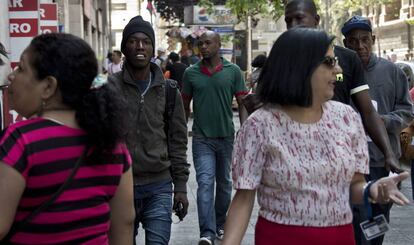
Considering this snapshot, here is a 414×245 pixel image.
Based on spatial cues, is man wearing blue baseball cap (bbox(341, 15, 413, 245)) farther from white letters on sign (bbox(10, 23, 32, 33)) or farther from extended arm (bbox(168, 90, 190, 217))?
white letters on sign (bbox(10, 23, 32, 33))

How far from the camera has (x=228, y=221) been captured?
3615 millimetres

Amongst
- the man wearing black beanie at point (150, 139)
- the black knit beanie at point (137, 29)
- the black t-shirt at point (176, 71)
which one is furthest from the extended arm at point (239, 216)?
the black t-shirt at point (176, 71)

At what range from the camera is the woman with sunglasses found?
137 inches

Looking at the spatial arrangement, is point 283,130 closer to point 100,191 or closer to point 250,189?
point 250,189

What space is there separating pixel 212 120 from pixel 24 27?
4.08 metres

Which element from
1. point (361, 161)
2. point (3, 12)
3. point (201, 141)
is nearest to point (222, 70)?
point (201, 141)

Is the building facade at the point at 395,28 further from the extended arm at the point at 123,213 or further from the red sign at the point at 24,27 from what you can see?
the extended arm at the point at 123,213

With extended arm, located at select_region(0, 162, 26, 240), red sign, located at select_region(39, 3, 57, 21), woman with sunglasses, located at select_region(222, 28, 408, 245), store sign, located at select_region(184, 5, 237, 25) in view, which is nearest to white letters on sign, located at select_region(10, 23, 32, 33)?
red sign, located at select_region(39, 3, 57, 21)

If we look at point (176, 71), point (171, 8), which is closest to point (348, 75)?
point (176, 71)

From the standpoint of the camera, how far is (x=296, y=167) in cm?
348

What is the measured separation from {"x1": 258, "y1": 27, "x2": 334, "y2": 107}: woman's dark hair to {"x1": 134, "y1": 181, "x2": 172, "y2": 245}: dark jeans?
6.46 ft

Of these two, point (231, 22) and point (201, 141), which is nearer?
point (201, 141)

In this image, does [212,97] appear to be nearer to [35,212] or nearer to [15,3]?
[15,3]

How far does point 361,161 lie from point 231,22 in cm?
3282
